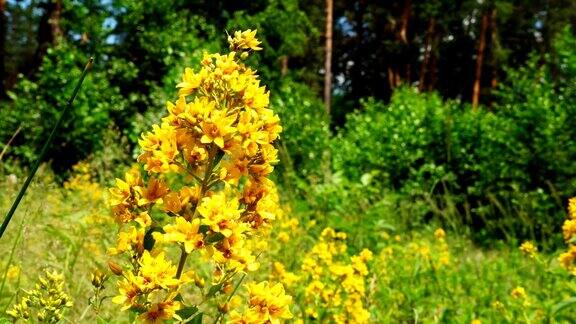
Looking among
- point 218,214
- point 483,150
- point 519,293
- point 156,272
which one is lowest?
point 483,150

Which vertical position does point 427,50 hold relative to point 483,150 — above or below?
above

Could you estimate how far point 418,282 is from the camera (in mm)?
3654

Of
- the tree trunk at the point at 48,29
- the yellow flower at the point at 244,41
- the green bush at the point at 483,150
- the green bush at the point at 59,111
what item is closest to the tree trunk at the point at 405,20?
the green bush at the point at 483,150

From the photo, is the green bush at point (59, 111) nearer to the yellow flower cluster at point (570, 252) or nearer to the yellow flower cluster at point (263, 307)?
the yellow flower cluster at point (570, 252)

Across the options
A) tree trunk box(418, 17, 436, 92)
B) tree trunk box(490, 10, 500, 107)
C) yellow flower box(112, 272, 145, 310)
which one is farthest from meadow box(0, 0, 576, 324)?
tree trunk box(490, 10, 500, 107)

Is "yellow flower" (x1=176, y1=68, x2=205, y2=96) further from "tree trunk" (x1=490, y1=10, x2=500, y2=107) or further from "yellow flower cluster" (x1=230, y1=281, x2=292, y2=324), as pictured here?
"tree trunk" (x1=490, y1=10, x2=500, y2=107)

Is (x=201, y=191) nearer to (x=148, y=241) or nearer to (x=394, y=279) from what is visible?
(x=148, y=241)

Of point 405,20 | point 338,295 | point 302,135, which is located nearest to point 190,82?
point 338,295

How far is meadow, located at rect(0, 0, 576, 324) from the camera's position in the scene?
136cm

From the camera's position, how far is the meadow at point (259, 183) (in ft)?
4.45

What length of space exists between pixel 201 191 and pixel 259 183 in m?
0.14

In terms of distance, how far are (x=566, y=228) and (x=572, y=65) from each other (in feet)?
23.8

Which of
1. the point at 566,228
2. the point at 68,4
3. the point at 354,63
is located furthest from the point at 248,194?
the point at 354,63

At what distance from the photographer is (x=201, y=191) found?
1.38 metres
